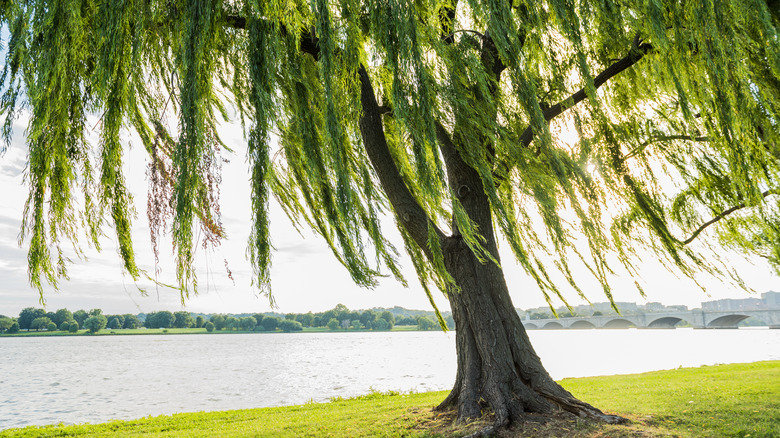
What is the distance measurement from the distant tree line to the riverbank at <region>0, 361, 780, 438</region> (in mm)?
40712

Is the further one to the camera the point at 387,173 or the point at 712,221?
the point at 712,221

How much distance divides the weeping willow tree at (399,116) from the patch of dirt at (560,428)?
0.15 meters

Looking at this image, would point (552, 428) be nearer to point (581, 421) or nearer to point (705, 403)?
point (581, 421)

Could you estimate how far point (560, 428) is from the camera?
354 cm

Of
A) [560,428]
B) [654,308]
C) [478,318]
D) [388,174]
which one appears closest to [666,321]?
[654,308]

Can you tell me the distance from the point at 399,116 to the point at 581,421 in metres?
2.87

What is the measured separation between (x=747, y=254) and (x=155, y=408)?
35.0ft

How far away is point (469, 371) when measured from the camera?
4.22 meters

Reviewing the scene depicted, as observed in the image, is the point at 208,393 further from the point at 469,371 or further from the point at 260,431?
the point at 469,371

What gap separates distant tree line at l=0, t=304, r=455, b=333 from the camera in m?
48.1

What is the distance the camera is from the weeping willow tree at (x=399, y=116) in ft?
9.48

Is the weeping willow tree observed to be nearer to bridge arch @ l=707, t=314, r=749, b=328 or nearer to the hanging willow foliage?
the hanging willow foliage

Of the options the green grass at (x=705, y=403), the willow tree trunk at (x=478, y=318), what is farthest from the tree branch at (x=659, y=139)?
the green grass at (x=705, y=403)

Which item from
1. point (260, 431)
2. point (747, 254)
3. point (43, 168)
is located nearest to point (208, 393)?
point (260, 431)
